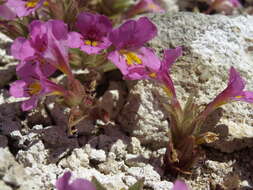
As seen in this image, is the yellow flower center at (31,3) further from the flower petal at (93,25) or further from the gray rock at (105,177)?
the gray rock at (105,177)

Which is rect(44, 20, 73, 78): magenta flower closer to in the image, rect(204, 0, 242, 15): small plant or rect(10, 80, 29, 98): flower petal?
rect(10, 80, 29, 98): flower petal

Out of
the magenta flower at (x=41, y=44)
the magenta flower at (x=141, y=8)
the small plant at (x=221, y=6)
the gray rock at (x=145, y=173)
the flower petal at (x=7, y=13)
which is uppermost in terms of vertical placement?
the magenta flower at (x=41, y=44)

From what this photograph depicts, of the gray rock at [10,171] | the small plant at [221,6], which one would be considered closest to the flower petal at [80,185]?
the gray rock at [10,171]

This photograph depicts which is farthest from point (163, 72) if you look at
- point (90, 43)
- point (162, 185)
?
point (162, 185)

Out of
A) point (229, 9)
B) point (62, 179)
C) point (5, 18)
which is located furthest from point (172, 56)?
point (229, 9)

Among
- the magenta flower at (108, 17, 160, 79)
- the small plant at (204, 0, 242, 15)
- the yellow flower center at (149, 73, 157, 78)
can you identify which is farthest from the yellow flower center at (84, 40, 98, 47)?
the small plant at (204, 0, 242, 15)

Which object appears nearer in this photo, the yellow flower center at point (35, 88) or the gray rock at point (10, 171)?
the gray rock at point (10, 171)

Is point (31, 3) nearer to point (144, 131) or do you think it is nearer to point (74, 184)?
point (144, 131)
